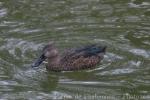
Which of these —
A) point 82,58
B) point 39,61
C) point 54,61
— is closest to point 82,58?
point 82,58

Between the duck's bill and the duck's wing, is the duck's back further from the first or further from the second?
the duck's bill

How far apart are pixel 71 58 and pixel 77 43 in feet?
2.99

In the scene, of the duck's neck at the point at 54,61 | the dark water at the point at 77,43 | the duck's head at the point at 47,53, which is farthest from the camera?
the duck's neck at the point at 54,61

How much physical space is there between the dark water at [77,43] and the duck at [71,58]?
0.17 meters

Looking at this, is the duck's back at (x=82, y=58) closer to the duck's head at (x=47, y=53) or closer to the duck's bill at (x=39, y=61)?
the duck's head at (x=47, y=53)

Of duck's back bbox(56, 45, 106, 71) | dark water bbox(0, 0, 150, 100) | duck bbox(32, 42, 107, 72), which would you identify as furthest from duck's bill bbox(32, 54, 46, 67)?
duck's back bbox(56, 45, 106, 71)

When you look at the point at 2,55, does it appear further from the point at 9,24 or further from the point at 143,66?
the point at 143,66

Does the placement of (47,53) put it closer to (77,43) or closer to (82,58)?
(82,58)

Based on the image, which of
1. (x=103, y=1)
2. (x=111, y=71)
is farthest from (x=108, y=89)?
(x=103, y=1)

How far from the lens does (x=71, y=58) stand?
1279 centimetres

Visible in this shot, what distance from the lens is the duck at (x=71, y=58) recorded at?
12.7 metres

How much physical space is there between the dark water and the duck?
0.17 metres

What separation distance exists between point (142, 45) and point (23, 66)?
8.28 ft

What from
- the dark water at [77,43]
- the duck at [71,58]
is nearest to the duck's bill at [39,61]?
the duck at [71,58]
